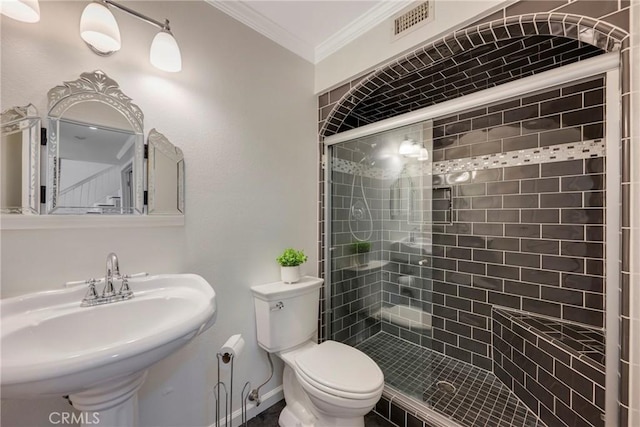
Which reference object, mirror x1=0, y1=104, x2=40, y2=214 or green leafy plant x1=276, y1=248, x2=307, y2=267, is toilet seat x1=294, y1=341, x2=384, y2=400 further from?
mirror x1=0, y1=104, x2=40, y2=214

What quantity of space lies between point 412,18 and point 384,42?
7.5 inches

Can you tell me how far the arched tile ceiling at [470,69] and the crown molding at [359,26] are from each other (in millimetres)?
301

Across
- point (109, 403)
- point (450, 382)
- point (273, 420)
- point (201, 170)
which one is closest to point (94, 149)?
point (201, 170)

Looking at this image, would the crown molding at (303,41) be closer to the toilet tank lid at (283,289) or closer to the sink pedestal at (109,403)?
the toilet tank lid at (283,289)

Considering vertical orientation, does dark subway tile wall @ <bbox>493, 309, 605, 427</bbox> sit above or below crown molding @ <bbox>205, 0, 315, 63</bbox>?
below

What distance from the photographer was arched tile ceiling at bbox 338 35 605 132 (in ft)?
5.07

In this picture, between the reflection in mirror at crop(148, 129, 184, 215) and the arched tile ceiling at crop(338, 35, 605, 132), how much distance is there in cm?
123

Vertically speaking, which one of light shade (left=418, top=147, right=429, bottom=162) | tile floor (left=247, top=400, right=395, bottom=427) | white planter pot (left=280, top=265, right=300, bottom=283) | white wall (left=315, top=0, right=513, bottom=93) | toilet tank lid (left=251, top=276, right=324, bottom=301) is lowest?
tile floor (left=247, top=400, right=395, bottom=427)

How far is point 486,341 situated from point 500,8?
2174 mm

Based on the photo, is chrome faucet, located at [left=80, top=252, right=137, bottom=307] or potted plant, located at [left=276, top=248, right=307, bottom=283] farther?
potted plant, located at [left=276, top=248, right=307, bottom=283]

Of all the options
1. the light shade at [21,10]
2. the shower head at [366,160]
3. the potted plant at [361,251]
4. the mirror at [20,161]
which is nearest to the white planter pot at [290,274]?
the potted plant at [361,251]

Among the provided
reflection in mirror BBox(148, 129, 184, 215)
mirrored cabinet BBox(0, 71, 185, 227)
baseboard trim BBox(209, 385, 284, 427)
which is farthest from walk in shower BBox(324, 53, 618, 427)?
mirrored cabinet BBox(0, 71, 185, 227)

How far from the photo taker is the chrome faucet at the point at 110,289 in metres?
0.99

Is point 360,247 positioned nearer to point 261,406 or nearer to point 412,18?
point 261,406
